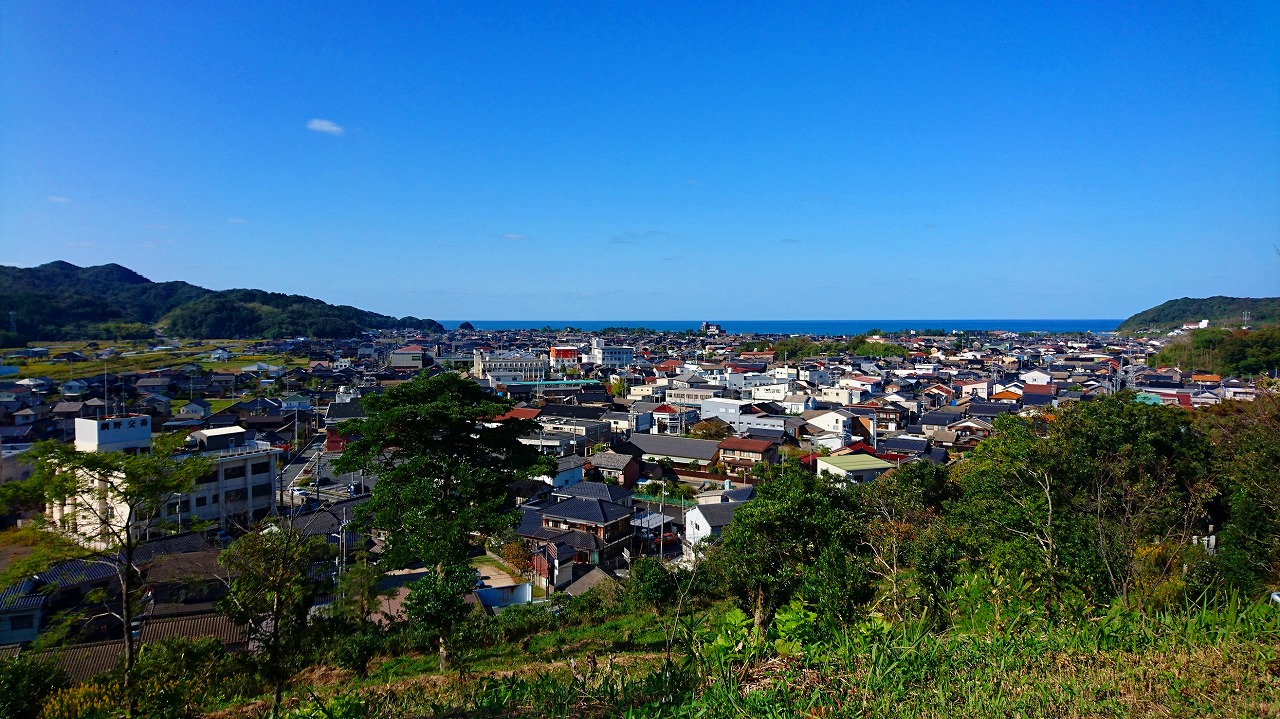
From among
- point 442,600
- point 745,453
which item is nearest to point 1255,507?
point 442,600

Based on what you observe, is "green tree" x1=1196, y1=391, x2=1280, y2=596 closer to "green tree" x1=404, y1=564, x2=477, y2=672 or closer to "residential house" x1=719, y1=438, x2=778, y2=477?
"green tree" x1=404, y1=564, x2=477, y2=672

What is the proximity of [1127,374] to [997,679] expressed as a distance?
5122 cm

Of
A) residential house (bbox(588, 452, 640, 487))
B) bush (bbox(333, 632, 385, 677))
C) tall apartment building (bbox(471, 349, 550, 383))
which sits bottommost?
residential house (bbox(588, 452, 640, 487))

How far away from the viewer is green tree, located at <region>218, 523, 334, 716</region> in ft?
17.3

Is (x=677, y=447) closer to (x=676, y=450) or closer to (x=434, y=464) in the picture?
(x=676, y=450)

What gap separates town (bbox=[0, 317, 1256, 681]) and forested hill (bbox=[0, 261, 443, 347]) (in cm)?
326

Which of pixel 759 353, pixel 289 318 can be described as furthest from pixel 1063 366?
pixel 289 318

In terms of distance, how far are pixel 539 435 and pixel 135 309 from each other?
73.1 meters

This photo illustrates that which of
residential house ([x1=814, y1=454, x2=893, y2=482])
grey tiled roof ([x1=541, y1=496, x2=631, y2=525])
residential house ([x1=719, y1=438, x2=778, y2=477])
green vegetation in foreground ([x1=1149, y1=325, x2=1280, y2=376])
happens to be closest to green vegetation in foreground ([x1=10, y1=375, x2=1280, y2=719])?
grey tiled roof ([x1=541, y1=496, x2=631, y2=525])

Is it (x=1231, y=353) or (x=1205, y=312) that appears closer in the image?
(x=1231, y=353)

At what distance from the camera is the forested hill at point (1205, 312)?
78.7 metres

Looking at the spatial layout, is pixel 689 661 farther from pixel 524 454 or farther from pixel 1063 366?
pixel 1063 366

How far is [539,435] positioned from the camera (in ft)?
81.5

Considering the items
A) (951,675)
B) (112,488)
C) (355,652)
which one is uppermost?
(951,675)
